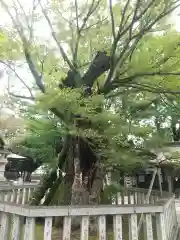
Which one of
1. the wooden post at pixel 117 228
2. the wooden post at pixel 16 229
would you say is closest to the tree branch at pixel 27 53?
the wooden post at pixel 16 229

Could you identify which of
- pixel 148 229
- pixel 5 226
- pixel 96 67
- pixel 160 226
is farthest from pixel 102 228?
pixel 96 67

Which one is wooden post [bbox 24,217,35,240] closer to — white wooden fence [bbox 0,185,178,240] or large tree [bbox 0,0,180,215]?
white wooden fence [bbox 0,185,178,240]

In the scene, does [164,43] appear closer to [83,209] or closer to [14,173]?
[83,209]

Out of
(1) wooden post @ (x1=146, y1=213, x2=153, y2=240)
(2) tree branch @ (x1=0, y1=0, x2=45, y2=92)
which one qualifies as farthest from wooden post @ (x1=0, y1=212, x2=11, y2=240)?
(2) tree branch @ (x1=0, y1=0, x2=45, y2=92)

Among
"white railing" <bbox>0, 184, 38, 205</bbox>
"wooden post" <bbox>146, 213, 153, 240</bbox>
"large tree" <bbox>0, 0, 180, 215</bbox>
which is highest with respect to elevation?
"large tree" <bbox>0, 0, 180, 215</bbox>

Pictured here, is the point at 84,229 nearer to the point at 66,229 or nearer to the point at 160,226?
the point at 66,229

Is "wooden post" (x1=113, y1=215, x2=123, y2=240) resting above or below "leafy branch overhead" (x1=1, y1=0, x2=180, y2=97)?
below

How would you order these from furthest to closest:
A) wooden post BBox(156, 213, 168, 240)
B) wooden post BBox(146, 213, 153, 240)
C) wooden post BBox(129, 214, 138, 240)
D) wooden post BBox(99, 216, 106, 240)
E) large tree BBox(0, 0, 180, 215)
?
1. large tree BBox(0, 0, 180, 215)
2. wooden post BBox(156, 213, 168, 240)
3. wooden post BBox(146, 213, 153, 240)
4. wooden post BBox(129, 214, 138, 240)
5. wooden post BBox(99, 216, 106, 240)

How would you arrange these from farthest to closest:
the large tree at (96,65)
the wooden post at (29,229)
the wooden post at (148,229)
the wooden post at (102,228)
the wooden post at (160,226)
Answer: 1. the large tree at (96,65)
2. the wooden post at (160,226)
3. the wooden post at (148,229)
4. the wooden post at (102,228)
5. the wooden post at (29,229)

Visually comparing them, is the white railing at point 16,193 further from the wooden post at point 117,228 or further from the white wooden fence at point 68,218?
the wooden post at point 117,228

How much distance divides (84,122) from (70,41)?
2.60 m

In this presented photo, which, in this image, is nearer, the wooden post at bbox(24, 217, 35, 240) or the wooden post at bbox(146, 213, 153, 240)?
the wooden post at bbox(24, 217, 35, 240)

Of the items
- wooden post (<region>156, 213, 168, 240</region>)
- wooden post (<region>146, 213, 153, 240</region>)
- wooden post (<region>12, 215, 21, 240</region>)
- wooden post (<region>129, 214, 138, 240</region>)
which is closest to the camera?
wooden post (<region>12, 215, 21, 240</region>)

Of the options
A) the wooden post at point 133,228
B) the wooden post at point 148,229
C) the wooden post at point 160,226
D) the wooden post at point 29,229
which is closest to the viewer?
the wooden post at point 29,229
